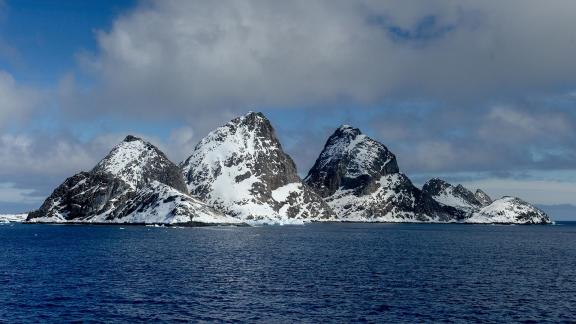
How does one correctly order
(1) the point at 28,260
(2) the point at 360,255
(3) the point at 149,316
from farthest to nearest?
(2) the point at 360,255
(1) the point at 28,260
(3) the point at 149,316

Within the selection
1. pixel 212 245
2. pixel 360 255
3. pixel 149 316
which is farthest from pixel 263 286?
pixel 212 245

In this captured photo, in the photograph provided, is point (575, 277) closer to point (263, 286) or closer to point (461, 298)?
point (461, 298)

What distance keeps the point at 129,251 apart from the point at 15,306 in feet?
251

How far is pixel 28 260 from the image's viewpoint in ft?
391

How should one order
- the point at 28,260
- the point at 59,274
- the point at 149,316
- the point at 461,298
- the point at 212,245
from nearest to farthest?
the point at 149,316 → the point at 461,298 → the point at 59,274 → the point at 28,260 → the point at 212,245

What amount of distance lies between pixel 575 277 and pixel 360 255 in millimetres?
53129

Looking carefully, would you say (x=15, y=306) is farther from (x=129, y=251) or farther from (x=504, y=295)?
(x=129, y=251)

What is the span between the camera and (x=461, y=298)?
7775cm

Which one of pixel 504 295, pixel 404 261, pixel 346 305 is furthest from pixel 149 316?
pixel 404 261

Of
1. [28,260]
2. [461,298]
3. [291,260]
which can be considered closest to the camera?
[461,298]

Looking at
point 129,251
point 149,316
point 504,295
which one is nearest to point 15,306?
point 149,316

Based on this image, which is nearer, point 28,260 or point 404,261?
point 28,260

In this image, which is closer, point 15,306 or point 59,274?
point 15,306

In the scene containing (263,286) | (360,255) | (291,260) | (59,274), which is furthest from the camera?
(360,255)
